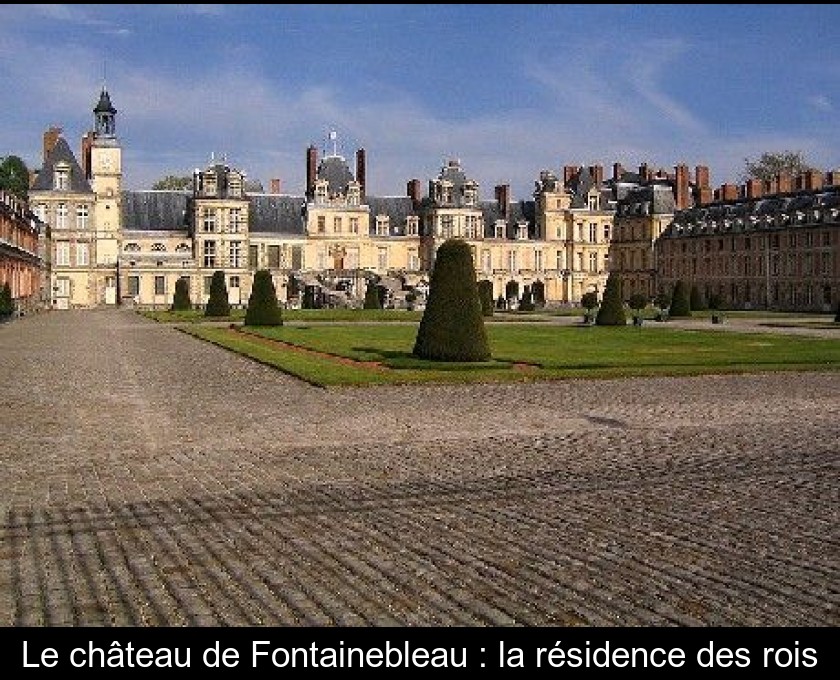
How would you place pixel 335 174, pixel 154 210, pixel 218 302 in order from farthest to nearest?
1. pixel 335 174
2. pixel 154 210
3. pixel 218 302

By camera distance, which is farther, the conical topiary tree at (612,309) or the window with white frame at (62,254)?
the window with white frame at (62,254)

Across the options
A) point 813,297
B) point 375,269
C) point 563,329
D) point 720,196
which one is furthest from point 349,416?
point 720,196

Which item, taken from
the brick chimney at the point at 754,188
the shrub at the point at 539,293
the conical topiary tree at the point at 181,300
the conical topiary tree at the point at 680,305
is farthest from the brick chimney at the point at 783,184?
the conical topiary tree at the point at 181,300

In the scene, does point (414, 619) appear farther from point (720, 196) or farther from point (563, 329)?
point (720, 196)

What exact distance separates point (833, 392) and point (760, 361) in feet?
15.7

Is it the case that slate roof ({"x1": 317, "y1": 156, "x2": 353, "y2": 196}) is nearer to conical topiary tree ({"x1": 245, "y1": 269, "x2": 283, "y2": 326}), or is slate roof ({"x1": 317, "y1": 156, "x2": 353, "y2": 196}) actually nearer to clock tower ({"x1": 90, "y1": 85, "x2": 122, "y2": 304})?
clock tower ({"x1": 90, "y1": 85, "x2": 122, "y2": 304})

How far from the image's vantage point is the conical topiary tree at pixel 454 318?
18688 mm

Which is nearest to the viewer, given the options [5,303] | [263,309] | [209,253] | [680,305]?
[263,309]

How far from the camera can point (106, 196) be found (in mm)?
64562

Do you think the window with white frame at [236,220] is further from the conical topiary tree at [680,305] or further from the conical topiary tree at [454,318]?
the conical topiary tree at [454,318]

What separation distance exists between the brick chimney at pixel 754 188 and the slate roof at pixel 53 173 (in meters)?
41.1

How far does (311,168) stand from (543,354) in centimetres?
5064

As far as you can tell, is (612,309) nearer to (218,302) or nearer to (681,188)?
(218,302)

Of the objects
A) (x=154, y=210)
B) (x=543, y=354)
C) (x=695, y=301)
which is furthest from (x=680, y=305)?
(x=154, y=210)
